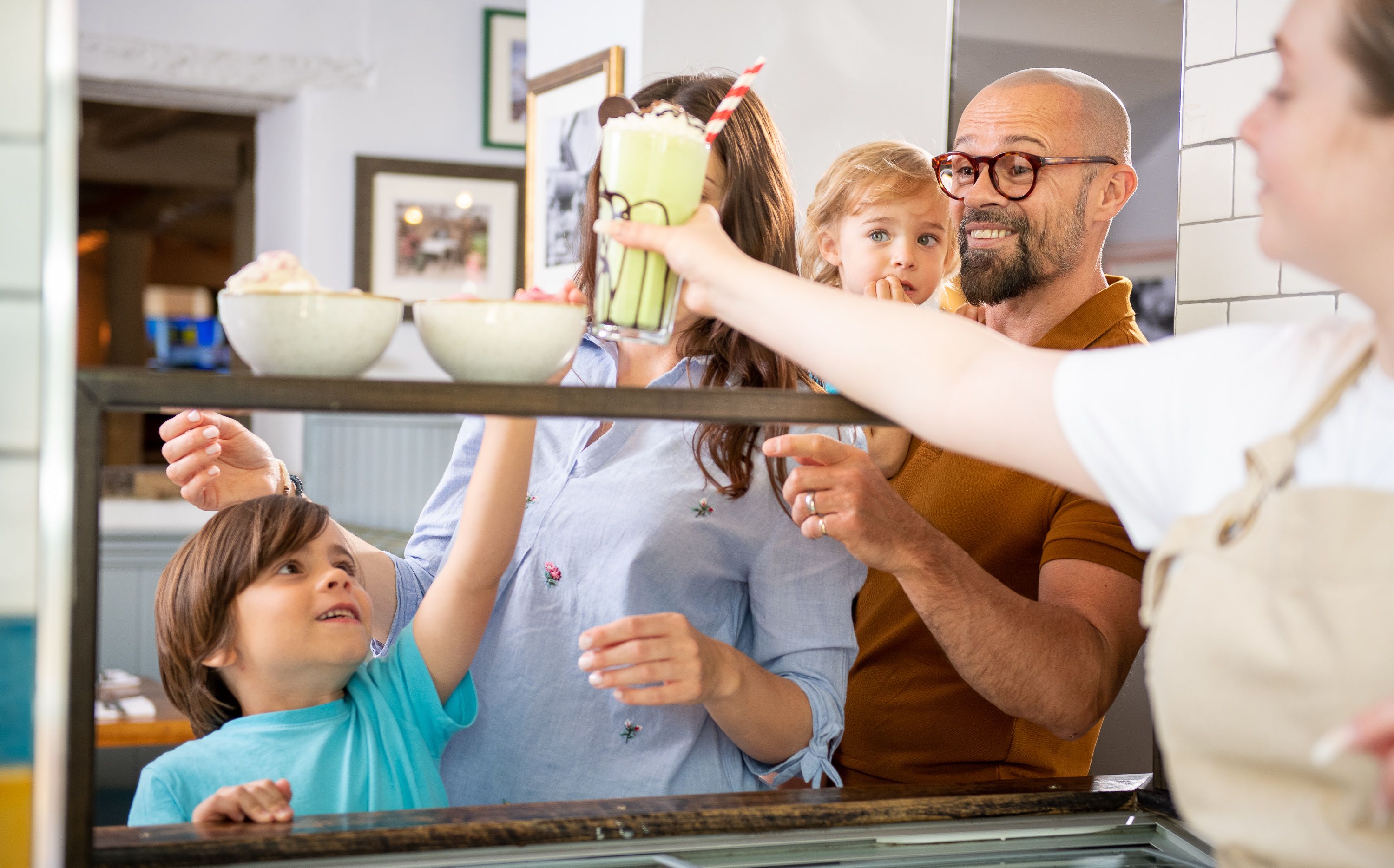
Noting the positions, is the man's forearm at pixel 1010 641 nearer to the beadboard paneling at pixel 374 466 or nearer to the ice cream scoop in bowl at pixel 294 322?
the ice cream scoop in bowl at pixel 294 322

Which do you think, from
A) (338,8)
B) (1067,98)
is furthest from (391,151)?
(1067,98)

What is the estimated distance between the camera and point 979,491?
1.78 m

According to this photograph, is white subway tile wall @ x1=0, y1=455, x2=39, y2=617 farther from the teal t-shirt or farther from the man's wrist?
the man's wrist

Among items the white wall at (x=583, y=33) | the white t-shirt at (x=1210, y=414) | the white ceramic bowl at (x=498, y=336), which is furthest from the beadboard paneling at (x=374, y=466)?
the white t-shirt at (x=1210, y=414)

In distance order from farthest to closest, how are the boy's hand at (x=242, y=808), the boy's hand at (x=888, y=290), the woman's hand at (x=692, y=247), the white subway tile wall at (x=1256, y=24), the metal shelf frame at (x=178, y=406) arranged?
the boy's hand at (x=888, y=290), the white subway tile wall at (x=1256, y=24), the boy's hand at (x=242, y=808), the woman's hand at (x=692, y=247), the metal shelf frame at (x=178, y=406)

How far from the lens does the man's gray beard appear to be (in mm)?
1932

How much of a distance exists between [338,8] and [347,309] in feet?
12.9

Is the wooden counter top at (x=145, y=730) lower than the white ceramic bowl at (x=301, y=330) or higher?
lower

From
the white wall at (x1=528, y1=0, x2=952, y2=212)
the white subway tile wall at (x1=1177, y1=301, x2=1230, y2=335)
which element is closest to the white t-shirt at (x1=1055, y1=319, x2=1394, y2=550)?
the white subway tile wall at (x1=1177, y1=301, x2=1230, y2=335)

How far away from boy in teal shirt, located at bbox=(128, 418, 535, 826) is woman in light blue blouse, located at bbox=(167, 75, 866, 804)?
0.07 m

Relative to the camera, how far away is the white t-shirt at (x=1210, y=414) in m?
0.74

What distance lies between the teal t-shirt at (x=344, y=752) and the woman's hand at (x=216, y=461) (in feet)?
0.94

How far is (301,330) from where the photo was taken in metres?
0.91

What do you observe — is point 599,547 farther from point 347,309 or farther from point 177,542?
point 177,542
